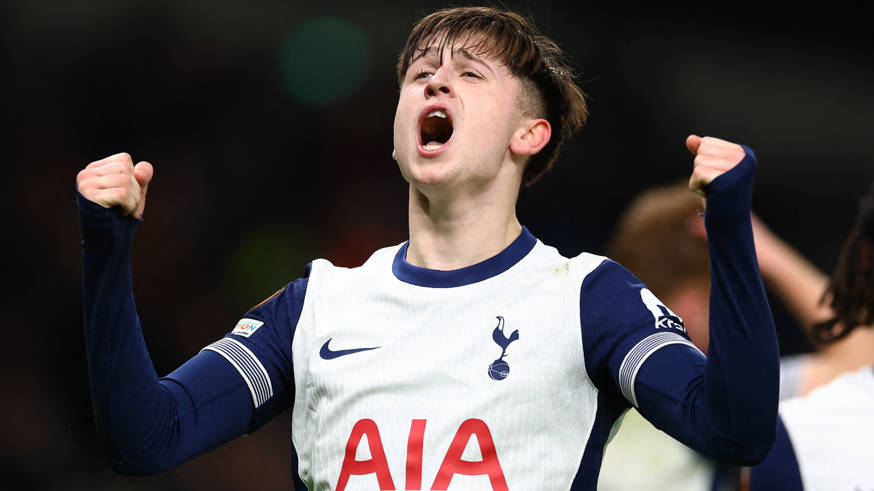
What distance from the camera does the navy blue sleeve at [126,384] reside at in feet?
4.54

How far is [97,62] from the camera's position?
11.8 feet

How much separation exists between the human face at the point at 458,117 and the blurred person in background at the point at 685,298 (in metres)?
1.83

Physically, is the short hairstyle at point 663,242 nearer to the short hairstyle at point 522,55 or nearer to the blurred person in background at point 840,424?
the blurred person in background at point 840,424

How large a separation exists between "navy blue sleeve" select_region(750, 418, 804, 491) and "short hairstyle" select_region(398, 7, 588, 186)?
1.45 metres

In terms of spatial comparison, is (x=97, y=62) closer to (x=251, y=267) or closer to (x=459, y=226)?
(x=251, y=267)

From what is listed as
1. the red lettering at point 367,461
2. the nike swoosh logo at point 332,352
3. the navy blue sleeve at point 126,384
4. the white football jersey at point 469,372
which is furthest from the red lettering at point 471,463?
the navy blue sleeve at point 126,384

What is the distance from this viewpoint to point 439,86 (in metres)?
1.82

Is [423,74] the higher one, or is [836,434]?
[423,74]

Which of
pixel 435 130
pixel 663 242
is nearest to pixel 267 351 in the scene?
pixel 435 130

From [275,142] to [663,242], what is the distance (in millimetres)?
1929

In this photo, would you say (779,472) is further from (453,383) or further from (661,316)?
(453,383)

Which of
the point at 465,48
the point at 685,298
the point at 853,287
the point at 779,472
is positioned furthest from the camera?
the point at 685,298

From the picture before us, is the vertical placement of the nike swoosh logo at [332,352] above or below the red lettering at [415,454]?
above

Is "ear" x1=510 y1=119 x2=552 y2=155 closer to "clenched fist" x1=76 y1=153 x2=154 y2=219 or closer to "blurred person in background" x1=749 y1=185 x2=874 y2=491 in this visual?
"clenched fist" x1=76 y1=153 x2=154 y2=219
